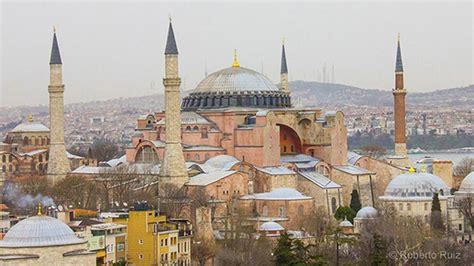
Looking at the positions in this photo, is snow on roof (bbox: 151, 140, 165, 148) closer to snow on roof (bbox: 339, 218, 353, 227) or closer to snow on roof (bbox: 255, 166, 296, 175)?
snow on roof (bbox: 255, 166, 296, 175)

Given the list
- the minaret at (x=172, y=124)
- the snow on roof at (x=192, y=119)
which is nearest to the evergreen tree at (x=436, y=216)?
the minaret at (x=172, y=124)

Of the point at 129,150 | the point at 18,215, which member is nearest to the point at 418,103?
the point at 129,150

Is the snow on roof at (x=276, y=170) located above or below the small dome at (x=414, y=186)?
above

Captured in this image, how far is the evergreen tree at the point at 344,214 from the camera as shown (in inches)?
1349

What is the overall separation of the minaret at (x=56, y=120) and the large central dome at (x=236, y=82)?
4925mm

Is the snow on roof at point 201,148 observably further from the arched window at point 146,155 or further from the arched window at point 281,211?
the arched window at point 281,211

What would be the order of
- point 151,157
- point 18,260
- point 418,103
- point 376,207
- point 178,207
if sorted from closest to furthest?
point 18,260 < point 178,207 < point 376,207 < point 151,157 < point 418,103

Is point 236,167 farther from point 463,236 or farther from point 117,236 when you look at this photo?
point 117,236

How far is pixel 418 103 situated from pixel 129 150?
118 meters

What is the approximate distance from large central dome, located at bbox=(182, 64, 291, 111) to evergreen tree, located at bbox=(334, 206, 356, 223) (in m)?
6.67

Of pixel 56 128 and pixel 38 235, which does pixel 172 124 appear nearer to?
pixel 56 128

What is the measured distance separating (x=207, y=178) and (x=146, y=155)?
4.38m

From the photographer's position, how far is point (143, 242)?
2684 centimetres

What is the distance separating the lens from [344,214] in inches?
1355
